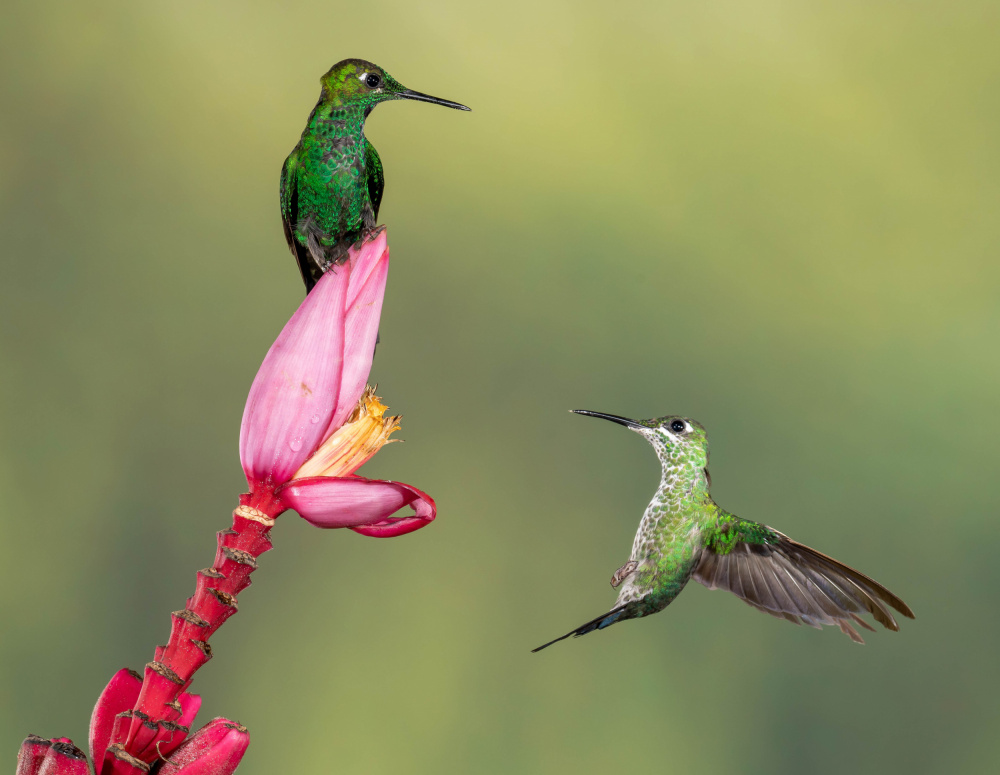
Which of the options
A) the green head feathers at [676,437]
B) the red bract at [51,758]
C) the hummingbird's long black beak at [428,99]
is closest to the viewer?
the red bract at [51,758]

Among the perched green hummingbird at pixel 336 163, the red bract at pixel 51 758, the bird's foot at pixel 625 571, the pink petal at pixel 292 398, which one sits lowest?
the red bract at pixel 51 758

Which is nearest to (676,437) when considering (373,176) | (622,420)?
(622,420)

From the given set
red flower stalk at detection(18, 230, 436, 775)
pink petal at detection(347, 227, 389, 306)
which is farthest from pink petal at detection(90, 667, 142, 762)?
pink petal at detection(347, 227, 389, 306)

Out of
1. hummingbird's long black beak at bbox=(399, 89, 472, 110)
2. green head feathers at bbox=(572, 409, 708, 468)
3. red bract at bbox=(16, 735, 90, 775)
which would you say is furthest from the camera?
green head feathers at bbox=(572, 409, 708, 468)

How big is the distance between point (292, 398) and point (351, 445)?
0.10 ft

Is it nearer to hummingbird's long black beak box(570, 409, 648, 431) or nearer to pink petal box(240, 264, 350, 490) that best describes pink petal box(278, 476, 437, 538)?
pink petal box(240, 264, 350, 490)

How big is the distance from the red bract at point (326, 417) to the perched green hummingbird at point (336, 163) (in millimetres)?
112

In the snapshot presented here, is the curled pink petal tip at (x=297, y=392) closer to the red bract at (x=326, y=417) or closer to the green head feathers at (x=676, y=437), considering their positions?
the red bract at (x=326, y=417)

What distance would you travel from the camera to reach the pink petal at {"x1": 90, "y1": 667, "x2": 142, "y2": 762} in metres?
0.24

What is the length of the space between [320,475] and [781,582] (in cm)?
31

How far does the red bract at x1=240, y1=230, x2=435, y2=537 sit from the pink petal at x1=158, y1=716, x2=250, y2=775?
0.06m

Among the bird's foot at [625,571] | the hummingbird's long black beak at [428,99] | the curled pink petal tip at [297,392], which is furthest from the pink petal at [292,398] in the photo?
the bird's foot at [625,571]

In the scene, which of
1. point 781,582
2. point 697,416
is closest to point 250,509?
point 781,582

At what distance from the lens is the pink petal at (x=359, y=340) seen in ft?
0.84
